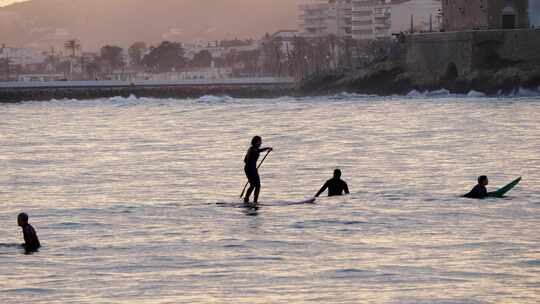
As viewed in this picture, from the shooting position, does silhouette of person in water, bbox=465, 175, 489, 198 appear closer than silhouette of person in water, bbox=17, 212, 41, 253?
No

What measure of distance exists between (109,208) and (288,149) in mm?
17786

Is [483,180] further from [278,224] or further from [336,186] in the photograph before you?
[278,224]

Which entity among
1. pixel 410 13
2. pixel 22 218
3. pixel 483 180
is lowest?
pixel 483 180

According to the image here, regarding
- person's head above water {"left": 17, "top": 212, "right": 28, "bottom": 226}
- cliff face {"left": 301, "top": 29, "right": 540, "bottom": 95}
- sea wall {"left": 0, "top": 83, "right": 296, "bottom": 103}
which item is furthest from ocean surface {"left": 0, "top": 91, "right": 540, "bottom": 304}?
sea wall {"left": 0, "top": 83, "right": 296, "bottom": 103}

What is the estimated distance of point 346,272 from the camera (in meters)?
16.9

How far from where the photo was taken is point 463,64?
8631cm

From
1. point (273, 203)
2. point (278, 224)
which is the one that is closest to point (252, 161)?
point (273, 203)

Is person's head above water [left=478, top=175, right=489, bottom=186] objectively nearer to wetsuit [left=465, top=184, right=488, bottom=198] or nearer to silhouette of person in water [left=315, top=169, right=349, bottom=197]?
wetsuit [left=465, top=184, right=488, bottom=198]

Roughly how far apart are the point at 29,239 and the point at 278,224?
14.4 ft

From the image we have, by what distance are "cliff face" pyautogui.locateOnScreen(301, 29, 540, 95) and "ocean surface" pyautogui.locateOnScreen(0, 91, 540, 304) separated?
122ft

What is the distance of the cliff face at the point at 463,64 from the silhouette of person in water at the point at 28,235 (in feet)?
211

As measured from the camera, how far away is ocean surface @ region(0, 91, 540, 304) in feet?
52.6

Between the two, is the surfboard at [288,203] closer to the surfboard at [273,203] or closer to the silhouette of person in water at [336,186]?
the surfboard at [273,203]

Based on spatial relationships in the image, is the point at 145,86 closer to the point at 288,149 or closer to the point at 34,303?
the point at 288,149
